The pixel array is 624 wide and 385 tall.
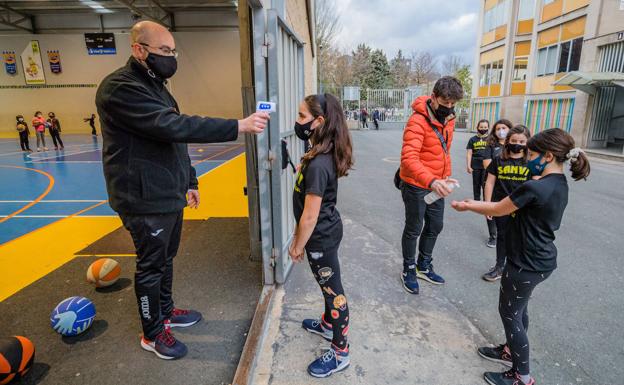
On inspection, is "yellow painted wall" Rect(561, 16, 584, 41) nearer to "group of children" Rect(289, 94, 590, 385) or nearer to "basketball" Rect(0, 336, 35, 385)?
"group of children" Rect(289, 94, 590, 385)

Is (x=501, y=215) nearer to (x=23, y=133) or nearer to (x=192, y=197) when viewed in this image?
(x=192, y=197)

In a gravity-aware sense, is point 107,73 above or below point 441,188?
above

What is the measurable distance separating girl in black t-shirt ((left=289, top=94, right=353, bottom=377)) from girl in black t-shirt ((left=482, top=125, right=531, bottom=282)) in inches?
77.6

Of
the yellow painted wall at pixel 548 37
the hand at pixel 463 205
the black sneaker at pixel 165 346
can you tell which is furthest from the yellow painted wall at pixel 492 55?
the black sneaker at pixel 165 346

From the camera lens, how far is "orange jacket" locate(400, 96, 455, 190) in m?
3.08

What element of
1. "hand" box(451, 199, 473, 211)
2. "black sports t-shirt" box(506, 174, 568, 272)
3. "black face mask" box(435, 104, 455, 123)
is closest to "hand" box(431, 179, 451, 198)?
"hand" box(451, 199, 473, 211)

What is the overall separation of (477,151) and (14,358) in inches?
205

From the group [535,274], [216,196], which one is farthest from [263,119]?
[216,196]

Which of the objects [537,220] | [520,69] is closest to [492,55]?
[520,69]

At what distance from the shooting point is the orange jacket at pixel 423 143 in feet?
10.1

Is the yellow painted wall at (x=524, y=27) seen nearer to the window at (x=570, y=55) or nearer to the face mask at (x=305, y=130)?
the window at (x=570, y=55)

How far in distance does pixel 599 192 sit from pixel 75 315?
9.65 m

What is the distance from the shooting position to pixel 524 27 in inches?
877

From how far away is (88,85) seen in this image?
26.2 m
